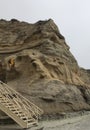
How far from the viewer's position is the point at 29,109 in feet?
71.6

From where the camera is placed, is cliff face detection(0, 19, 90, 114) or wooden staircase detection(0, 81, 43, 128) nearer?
wooden staircase detection(0, 81, 43, 128)

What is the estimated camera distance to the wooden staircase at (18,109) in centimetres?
1953

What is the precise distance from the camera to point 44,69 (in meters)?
29.0

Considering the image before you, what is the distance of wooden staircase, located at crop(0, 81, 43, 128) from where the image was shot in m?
19.5

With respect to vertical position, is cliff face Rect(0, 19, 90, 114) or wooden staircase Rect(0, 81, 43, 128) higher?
cliff face Rect(0, 19, 90, 114)

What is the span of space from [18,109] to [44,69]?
29.3ft

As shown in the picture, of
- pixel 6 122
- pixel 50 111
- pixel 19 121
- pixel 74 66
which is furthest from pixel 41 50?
pixel 19 121

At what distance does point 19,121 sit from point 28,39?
17159 millimetres

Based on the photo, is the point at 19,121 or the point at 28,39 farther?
the point at 28,39

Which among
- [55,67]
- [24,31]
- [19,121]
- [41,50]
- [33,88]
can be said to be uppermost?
[24,31]

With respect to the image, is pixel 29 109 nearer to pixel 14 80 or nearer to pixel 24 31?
pixel 14 80

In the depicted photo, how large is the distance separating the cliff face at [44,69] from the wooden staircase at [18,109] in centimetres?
355

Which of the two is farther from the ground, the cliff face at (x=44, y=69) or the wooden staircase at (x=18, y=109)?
the cliff face at (x=44, y=69)

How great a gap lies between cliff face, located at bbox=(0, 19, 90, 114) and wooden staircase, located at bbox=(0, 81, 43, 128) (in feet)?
11.7
